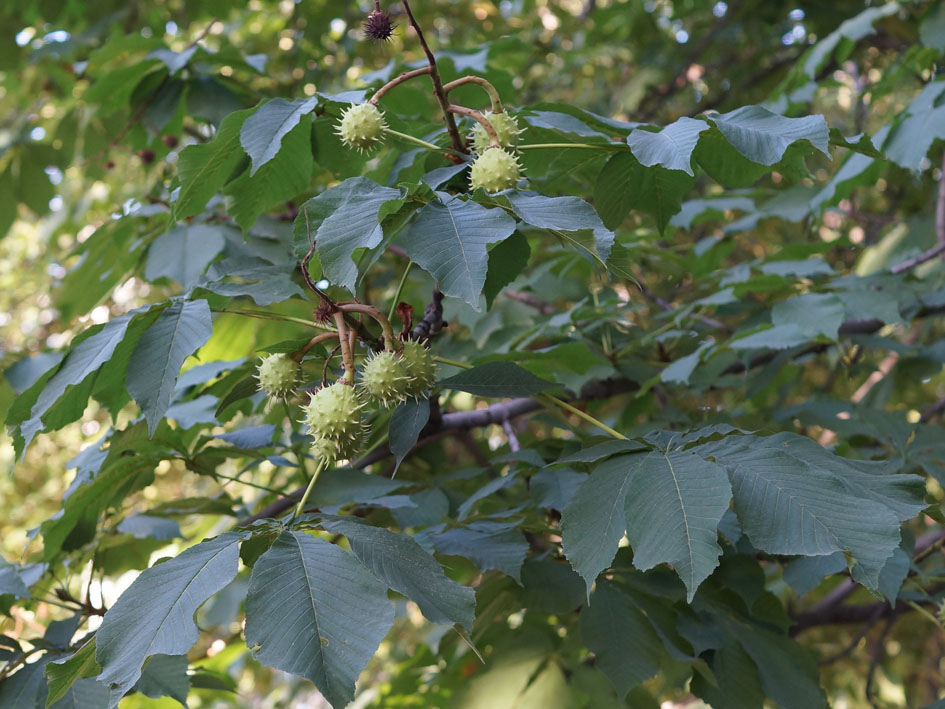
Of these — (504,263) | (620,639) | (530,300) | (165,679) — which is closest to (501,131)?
(504,263)

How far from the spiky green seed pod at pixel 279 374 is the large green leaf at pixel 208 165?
1.29 ft

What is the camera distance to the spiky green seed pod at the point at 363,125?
5.06 ft

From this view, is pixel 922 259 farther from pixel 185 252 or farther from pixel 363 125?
pixel 185 252

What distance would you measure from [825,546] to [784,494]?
10 centimetres

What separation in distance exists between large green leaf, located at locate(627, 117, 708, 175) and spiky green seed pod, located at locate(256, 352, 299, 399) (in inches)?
29.1

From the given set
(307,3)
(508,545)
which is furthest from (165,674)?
(307,3)

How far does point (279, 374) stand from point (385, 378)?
0.78 feet

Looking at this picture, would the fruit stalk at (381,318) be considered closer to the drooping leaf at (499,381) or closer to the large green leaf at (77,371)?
the drooping leaf at (499,381)

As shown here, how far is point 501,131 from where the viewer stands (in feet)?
4.97

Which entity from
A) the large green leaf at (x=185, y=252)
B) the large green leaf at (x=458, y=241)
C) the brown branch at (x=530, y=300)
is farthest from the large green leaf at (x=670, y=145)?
the brown branch at (x=530, y=300)

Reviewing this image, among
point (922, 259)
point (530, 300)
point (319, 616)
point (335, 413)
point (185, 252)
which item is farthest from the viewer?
point (530, 300)

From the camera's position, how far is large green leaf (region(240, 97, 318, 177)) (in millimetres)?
1512

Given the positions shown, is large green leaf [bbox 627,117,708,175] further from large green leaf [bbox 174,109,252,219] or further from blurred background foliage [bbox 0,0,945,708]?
large green leaf [bbox 174,109,252,219]

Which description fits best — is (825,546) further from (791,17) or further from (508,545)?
(791,17)
